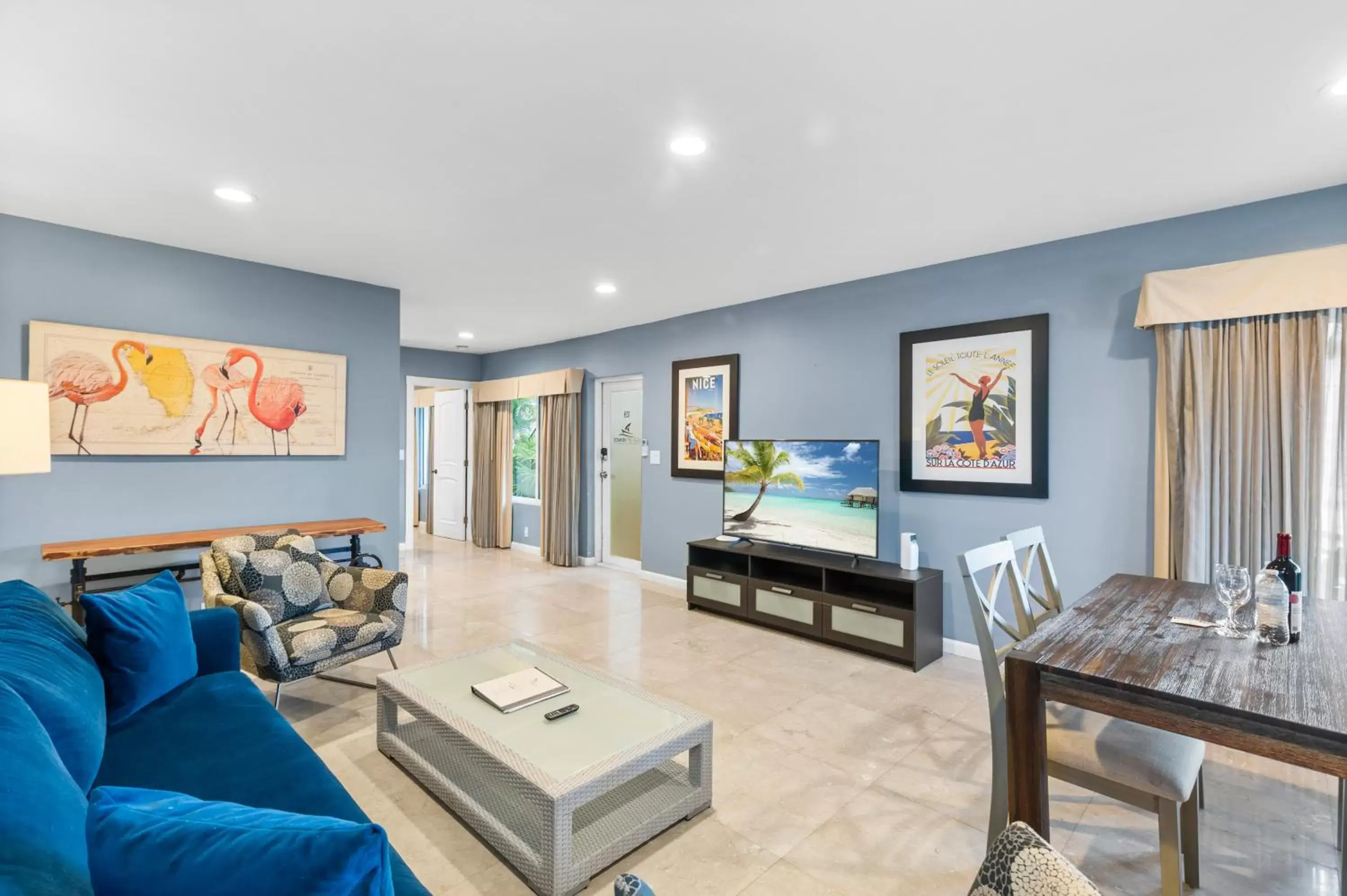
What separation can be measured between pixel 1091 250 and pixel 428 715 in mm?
3815

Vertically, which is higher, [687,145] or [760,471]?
[687,145]

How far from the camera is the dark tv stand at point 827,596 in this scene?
363 centimetres

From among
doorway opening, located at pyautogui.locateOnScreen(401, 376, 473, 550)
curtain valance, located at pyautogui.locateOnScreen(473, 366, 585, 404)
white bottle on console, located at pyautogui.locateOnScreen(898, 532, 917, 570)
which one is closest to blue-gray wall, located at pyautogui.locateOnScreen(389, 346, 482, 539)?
doorway opening, located at pyautogui.locateOnScreen(401, 376, 473, 550)

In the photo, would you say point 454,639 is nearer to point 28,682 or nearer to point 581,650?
point 581,650

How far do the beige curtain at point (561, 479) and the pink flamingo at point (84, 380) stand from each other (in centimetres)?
362

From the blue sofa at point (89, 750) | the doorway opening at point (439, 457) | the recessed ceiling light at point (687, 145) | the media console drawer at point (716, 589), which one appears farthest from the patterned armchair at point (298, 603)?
the doorway opening at point (439, 457)

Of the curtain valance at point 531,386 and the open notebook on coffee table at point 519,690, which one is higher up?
the curtain valance at point 531,386

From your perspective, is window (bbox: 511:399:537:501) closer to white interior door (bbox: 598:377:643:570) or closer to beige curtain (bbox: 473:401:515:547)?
beige curtain (bbox: 473:401:515:547)

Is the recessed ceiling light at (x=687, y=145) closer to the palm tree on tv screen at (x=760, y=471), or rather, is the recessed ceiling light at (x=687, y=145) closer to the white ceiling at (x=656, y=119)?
the white ceiling at (x=656, y=119)

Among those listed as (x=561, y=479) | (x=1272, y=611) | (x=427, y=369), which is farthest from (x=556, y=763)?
(x=427, y=369)

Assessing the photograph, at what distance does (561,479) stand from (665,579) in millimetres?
1659

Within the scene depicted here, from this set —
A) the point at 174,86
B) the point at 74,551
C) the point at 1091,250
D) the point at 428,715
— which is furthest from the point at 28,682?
the point at 1091,250

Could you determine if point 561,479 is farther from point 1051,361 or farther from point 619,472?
point 1051,361

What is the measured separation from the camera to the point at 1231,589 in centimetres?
182
